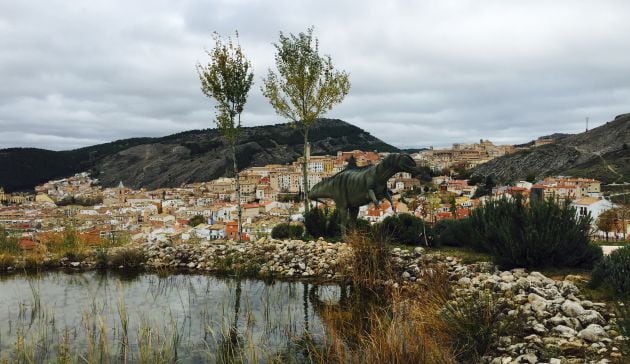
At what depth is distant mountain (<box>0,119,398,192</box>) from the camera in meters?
150

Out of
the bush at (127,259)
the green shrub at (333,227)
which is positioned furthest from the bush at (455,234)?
the bush at (127,259)

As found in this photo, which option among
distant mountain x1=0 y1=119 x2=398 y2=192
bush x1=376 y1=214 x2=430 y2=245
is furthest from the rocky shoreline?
distant mountain x1=0 y1=119 x2=398 y2=192

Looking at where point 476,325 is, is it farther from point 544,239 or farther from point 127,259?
point 127,259

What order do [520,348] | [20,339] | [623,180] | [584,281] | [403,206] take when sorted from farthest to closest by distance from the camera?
[623,180] < [403,206] < [584,281] < [20,339] < [520,348]

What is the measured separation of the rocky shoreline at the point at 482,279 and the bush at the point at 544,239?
1.24 feet

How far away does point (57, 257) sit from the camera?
13125mm

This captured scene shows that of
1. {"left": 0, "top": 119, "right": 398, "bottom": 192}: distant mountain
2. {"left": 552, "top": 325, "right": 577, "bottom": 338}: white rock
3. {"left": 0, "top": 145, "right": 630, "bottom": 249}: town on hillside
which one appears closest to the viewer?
{"left": 552, "top": 325, "right": 577, "bottom": 338}: white rock

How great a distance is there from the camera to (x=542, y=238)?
8.34 metres

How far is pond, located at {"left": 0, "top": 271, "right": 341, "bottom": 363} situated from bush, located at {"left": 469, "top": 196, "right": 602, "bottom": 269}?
3369 millimetres

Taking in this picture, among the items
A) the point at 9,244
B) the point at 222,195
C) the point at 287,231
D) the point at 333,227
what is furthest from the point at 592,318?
the point at 222,195

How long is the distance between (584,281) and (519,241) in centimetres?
134

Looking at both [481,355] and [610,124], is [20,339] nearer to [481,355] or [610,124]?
[481,355]

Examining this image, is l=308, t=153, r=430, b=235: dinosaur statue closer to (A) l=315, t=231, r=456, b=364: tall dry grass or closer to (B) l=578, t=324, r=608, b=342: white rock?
(A) l=315, t=231, r=456, b=364: tall dry grass

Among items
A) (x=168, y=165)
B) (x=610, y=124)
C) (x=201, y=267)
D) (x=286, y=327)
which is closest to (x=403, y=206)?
(x=201, y=267)
